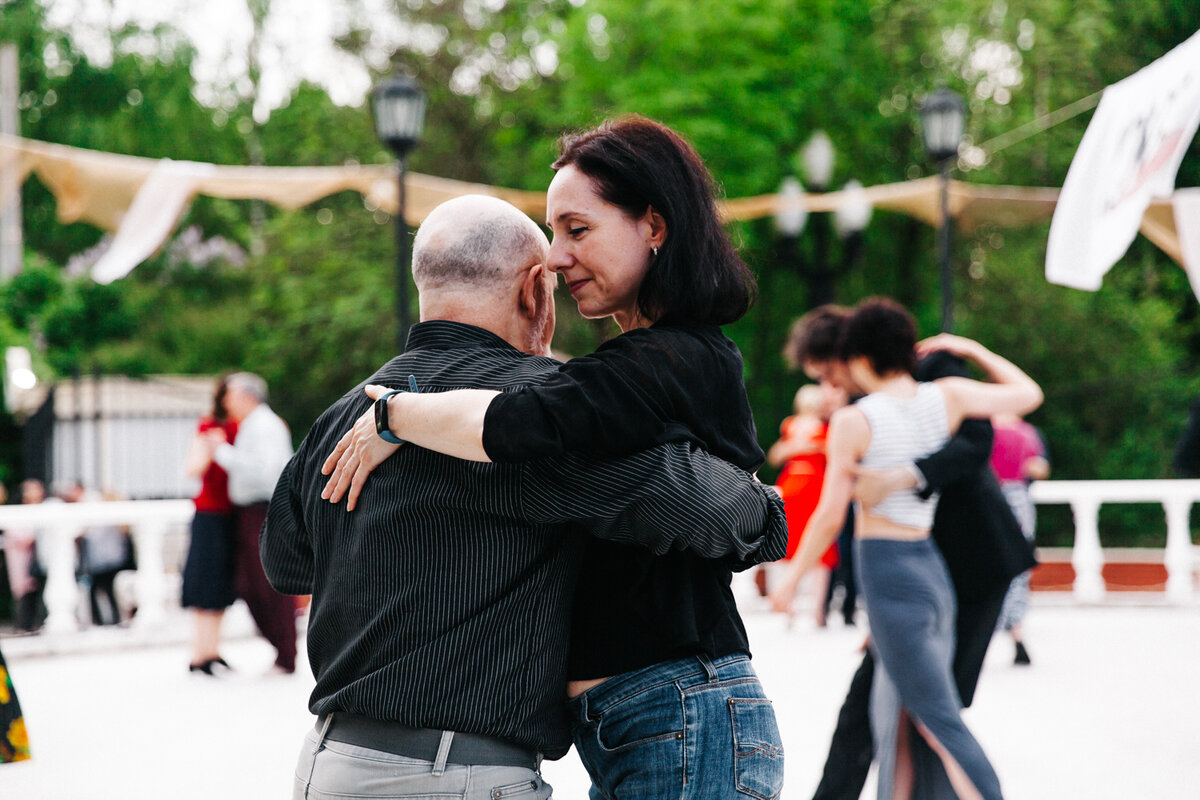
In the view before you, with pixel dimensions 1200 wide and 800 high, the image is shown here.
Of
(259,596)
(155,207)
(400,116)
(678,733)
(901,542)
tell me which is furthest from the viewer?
(400,116)

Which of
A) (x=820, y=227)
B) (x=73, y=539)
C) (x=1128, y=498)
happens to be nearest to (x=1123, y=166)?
(x=1128, y=498)

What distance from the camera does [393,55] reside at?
843 inches

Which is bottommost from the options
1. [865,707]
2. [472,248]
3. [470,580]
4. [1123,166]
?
[865,707]

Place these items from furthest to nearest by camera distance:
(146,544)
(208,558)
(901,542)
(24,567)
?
(24,567) → (146,544) → (208,558) → (901,542)

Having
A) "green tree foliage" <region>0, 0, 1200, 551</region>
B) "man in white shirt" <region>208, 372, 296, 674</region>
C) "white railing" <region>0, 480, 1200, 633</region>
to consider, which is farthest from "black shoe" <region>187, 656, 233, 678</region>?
"green tree foliage" <region>0, 0, 1200, 551</region>

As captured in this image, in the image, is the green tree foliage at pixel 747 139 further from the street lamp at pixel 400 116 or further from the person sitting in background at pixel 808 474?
the person sitting in background at pixel 808 474

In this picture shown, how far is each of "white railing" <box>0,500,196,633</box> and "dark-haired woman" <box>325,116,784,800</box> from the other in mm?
7111

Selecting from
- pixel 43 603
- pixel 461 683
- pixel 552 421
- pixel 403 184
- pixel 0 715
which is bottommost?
pixel 43 603

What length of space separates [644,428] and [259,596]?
608 cm

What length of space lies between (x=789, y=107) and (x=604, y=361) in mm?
Result: 16536

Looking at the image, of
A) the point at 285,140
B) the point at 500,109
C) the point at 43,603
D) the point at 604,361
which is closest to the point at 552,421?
the point at 604,361

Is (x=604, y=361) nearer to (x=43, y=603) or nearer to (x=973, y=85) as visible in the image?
(x=43, y=603)

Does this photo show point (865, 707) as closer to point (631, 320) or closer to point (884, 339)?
point (884, 339)

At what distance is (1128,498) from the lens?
412 inches
